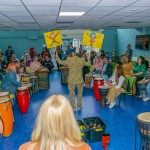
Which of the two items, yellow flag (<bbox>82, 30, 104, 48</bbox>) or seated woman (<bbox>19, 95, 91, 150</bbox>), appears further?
yellow flag (<bbox>82, 30, 104, 48</bbox>)

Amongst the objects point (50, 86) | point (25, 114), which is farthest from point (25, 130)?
point (50, 86)

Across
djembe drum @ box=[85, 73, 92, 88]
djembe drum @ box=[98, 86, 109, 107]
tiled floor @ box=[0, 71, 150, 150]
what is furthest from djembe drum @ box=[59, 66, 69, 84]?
djembe drum @ box=[98, 86, 109, 107]

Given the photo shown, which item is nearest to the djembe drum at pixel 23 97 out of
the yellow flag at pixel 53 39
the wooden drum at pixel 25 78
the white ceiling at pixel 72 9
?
the yellow flag at pixel 53 39

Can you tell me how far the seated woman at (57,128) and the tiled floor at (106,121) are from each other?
2.51m

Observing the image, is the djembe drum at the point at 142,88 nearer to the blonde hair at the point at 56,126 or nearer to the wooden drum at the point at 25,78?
the wooden drum at the point at 25,78

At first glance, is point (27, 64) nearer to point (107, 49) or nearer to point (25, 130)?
point (25, 130)

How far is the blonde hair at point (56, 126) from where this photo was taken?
1278 millimetres

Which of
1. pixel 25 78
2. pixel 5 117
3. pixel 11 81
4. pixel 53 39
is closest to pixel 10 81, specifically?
pixel 11 81

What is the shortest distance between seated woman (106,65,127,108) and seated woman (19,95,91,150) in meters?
4.38

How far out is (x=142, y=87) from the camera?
6.28 metres

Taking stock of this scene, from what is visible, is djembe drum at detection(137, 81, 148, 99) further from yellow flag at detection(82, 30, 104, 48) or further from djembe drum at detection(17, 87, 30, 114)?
djembe drum at detection(17, 87, 30, 114)

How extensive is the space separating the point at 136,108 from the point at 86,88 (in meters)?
2.81

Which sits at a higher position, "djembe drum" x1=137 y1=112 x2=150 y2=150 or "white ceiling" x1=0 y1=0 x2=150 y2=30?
"white ceiling" x1=0 y1=0 x2=150 y2=30

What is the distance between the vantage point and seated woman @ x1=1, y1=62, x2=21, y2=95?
510cm
